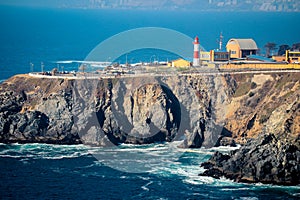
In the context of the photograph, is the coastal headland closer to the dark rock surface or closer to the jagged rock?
the jagged rock

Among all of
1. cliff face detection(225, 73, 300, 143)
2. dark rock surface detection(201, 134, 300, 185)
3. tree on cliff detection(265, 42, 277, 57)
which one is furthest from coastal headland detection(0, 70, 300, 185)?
tree on cliff detection(265, 42, 277, 57)

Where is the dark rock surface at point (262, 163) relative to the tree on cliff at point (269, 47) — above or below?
below

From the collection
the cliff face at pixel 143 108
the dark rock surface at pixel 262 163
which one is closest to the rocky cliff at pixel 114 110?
the cliff face at pixel 143 108

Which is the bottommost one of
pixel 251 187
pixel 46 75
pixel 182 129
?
A: pixel 251 187

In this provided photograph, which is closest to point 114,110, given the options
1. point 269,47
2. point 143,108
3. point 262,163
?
point 143,108

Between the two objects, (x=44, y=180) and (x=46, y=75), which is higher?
(x=46, y=75)

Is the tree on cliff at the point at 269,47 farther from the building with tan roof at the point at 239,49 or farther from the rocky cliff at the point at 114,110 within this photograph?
the rocky cliff at the point at 114,110

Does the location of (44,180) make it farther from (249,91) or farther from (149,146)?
(249,91)

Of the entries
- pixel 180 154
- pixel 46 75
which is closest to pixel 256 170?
pixel 180 154

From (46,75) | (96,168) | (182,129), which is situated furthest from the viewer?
(46,75)
